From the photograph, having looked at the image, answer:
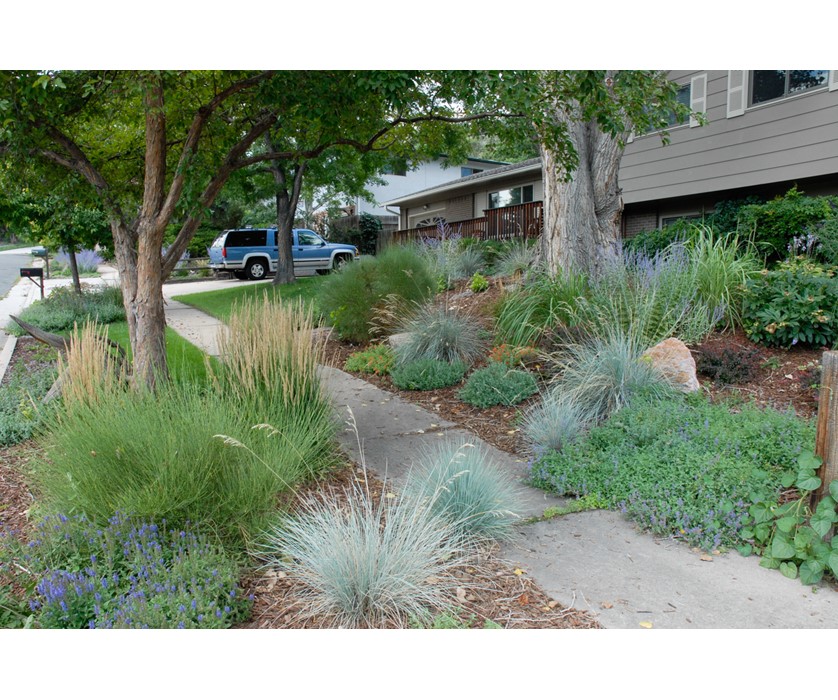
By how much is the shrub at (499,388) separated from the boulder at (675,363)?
3.93ft

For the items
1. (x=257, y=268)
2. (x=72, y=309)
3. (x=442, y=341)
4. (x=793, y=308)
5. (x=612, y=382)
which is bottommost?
(x=612, y=382)

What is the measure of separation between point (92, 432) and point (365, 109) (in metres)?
3.95

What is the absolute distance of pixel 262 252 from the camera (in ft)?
77.4

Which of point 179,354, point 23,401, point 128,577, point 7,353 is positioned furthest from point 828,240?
point 7,353

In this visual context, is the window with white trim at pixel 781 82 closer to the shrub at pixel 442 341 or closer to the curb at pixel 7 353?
the shrub at pixel 442 341

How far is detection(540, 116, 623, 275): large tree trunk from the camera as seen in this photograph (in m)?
8.67

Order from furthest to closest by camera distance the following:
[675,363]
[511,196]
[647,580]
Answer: [511,196]
[675,363]
[647,580]

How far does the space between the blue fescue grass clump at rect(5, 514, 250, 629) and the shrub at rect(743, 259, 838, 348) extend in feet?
19.1

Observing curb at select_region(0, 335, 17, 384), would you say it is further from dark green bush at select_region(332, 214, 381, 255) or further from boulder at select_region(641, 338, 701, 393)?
dark green bush at select_region(332, 214, 381, 255)

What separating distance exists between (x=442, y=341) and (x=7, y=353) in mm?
6752

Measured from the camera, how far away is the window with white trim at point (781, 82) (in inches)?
412

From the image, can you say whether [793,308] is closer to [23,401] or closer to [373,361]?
[373,361]

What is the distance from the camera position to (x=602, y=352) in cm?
555

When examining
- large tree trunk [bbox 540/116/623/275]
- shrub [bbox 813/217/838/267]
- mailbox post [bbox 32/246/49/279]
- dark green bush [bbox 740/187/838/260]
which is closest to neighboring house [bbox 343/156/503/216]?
mailbox post [bbox 32/246/49/279]
